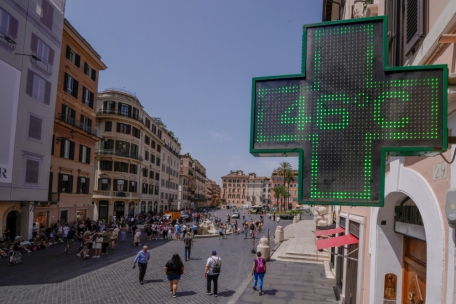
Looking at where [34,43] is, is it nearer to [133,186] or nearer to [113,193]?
[113,193]

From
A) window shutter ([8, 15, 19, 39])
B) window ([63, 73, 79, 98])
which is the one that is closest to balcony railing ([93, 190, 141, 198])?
window ([63, 73, 79, 98])

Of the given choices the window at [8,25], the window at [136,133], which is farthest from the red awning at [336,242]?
the window at [136,133]

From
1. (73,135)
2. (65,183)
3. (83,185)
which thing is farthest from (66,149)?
(83,185)

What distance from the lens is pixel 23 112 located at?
23047 mm

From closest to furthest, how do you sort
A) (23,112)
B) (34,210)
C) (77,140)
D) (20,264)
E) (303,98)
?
(303,98)
(20,264)
(23,112)
(34,210)
(77,140)

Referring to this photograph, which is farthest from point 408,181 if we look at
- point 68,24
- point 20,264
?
point 68,24

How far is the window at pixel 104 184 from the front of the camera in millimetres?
47562

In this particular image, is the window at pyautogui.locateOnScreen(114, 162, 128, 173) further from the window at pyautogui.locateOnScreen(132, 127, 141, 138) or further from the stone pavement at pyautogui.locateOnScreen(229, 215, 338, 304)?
the stone pavement at pyautogui.locateOnScreen(229, 215, 338, 304)

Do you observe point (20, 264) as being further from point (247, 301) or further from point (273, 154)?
point (273, 154)

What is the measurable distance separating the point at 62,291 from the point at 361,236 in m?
10.9

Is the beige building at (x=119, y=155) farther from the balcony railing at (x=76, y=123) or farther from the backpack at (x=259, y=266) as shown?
the backpack at (x=259, y=266)

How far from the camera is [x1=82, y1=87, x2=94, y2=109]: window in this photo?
34525mm

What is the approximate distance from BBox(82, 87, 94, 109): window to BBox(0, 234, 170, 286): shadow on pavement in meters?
16.8

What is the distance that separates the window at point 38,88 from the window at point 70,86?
5255 mm
